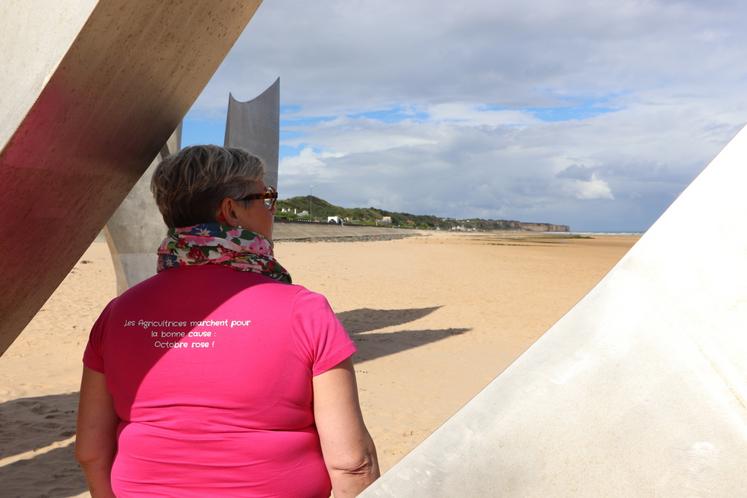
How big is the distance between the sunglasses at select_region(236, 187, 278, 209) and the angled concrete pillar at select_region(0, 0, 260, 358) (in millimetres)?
471

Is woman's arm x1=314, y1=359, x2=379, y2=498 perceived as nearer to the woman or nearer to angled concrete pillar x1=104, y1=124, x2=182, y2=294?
the woman

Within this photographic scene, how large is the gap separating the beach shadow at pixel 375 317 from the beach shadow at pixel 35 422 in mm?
4549

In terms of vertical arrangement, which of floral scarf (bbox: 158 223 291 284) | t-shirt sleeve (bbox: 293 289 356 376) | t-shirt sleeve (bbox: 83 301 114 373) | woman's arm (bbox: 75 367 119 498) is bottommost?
woman's arm (bbox: 75 367 119 498)

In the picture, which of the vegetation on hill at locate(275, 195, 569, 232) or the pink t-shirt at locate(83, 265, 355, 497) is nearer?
the pink t-shirt at locate(83, 265, 355, 497)

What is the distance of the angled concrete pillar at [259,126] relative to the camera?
32.2ft

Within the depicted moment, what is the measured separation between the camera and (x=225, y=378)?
4.51 ft

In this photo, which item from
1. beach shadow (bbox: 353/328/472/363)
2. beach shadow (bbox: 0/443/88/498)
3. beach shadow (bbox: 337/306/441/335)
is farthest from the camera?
beach shadow (bbox: 337/306/441/335)

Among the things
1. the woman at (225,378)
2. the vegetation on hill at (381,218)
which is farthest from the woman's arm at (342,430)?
the vegetation on hill at (381,218)

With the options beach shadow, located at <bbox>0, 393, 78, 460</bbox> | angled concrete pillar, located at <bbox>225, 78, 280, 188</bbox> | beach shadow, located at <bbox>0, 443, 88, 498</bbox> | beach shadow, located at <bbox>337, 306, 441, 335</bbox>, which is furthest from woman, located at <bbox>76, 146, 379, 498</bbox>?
beach shadow, located at <bbox>337, 306, 441, 335</bbox>

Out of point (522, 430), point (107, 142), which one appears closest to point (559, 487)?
point (522, 430)

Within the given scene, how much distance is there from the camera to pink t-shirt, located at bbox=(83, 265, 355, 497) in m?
1.37

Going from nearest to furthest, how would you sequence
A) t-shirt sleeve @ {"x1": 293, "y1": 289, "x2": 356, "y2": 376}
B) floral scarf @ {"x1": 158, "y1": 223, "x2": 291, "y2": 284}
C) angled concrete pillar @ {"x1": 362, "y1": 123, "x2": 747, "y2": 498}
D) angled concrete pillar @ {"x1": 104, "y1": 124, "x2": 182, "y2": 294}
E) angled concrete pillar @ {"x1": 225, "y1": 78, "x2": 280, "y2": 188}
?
angled concrete pillar @ {"x1": 362, "y1": 123, "x2": 747, "y2": 498} → t-shirt sleeve @ {"x1": 293, "y1": 289, "x2": 356, "y2": 376} → floral scarf @ {"x1": 158, "y1": 223, "x2": 291, "y2": 284} → angled concrete pillar @ {"x1": 104, "y1": 124, "x2": 182, "y2": 294} → angled concrete pillar @ {"x1": 225, "y1": 78, "x2": 280, "y2": 188}

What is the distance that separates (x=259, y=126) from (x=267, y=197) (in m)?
8.98

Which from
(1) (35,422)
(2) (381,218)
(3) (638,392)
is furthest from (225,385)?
(2) (381,218)
